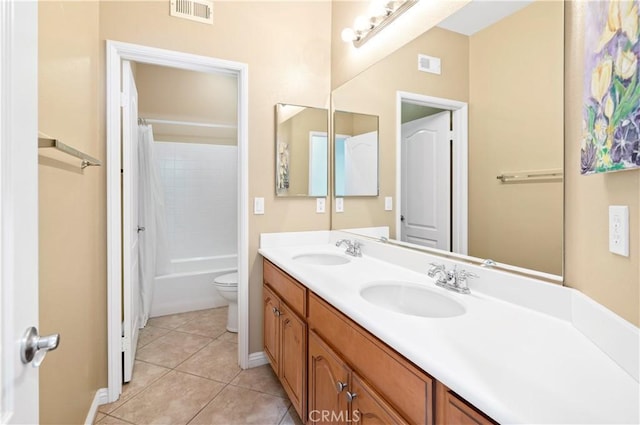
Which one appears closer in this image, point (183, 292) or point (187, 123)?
point (183, 292)

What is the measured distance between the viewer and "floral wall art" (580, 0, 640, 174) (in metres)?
0.63

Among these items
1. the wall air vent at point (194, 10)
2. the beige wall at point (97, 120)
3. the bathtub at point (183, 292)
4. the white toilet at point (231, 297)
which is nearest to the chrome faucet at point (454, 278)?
the beige wall at point (97, 120)

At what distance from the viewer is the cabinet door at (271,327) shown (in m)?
1.89

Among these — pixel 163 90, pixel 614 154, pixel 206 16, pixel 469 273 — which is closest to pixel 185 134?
pixel 163 90

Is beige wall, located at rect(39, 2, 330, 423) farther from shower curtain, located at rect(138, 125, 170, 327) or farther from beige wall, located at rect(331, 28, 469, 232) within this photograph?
shower curtain, located at rect(138, 125, 170, 327)

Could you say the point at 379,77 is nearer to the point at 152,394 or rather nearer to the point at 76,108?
the point at 76,108

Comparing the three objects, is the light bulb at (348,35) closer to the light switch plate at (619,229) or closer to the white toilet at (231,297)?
the light switch plate at (619,229)

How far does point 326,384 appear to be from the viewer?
1268 mm

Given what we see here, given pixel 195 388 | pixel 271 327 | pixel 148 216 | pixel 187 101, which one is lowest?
pixel 195 388

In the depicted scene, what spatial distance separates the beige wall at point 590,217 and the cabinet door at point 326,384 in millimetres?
798

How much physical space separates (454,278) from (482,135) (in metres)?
0.60

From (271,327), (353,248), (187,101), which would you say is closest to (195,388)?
(271,327)

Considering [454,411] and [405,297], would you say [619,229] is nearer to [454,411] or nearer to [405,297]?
[454,411]

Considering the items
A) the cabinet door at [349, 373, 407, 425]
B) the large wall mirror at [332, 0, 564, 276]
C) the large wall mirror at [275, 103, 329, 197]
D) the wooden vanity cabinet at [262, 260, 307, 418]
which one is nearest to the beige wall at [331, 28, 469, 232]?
the large wall mirror at [332, 0, 564, 276]
